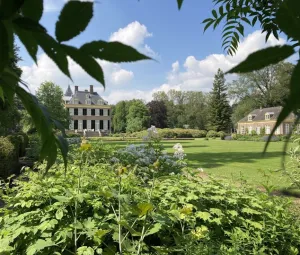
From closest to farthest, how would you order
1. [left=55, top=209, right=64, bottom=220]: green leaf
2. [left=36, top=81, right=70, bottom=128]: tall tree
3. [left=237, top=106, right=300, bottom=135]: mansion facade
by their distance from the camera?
[left=55, top=209, right=64, bottom=220]: green leaf
[left=36, top=81, right=70, bottom=128]: tall tree
[left=237, top=106, right=300, bottom=135]: mansion facade

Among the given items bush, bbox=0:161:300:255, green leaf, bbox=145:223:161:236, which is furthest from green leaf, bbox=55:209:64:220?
green leaf, bbox=145:223:161:236

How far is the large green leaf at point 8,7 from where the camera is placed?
38 cm

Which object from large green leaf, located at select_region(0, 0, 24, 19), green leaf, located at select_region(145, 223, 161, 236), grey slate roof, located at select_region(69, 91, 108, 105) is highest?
grey slate roof, located at select_region(69, 91, 108, 105)

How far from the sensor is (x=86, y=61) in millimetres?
409

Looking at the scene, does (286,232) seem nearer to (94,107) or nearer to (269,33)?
(269,33)

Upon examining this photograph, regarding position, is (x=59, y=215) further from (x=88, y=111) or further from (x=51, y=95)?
(x=88, y=111)

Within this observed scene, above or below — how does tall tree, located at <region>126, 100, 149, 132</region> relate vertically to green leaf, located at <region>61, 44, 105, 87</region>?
above

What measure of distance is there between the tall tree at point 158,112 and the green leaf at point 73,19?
65.9m

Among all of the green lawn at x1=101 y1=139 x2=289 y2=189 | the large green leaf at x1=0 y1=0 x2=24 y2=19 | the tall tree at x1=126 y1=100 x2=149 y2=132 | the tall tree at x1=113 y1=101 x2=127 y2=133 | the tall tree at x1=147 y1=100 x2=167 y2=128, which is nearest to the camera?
the large green leaf at x1=0 y1=0 x2=24 y2=19

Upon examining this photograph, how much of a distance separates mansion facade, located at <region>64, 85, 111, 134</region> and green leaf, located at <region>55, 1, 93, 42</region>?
6142 cm

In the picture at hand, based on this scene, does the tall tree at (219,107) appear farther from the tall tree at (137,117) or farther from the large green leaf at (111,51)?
the large green leaf at (111,51)

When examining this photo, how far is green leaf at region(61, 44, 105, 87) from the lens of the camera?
408mm

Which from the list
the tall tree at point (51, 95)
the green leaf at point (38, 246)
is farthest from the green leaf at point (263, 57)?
the tall tree at point (51, 95)

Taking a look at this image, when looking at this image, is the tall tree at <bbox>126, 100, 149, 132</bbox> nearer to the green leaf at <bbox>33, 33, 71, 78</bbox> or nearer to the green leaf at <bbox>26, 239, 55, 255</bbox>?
the green leaf at <bbox>26, 239, 55, 255</bbox>
